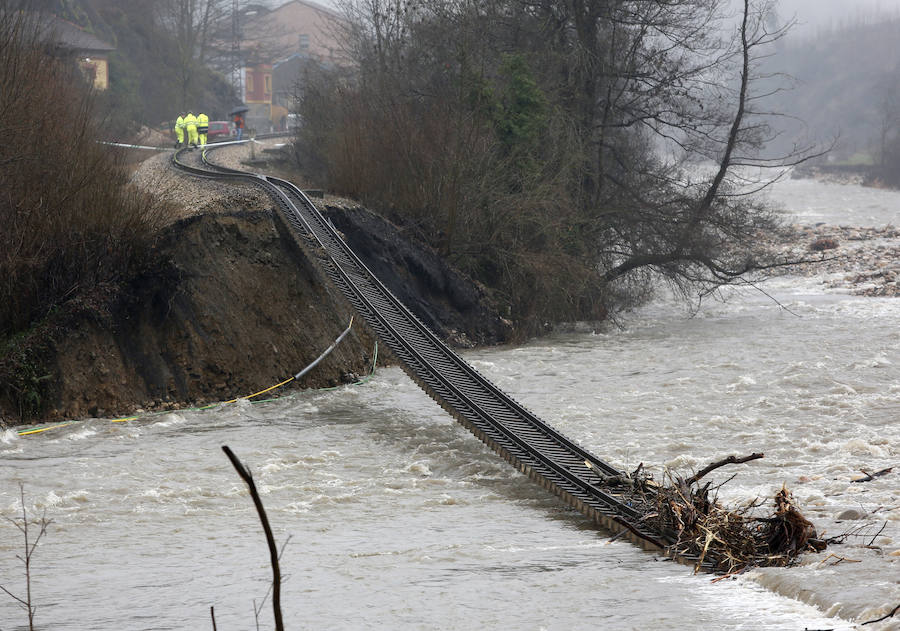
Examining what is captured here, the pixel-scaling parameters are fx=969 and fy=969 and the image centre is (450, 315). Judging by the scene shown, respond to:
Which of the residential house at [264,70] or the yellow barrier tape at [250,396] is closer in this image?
the yellow barrier tape at [250,396]

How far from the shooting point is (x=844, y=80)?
107 metres

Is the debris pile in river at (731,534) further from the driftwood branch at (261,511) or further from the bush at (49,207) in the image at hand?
the bush at (49,207)

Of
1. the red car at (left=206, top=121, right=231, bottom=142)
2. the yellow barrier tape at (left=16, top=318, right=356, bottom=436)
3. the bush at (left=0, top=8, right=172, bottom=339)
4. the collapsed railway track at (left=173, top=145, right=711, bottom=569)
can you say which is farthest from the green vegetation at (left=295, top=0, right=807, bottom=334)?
the red car at (left=206, top=121, right=231, bottom=142)

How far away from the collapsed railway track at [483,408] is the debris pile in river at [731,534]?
6.1 inches

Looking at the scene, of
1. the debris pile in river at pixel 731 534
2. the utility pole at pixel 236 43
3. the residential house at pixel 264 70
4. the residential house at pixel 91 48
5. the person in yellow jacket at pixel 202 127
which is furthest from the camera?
the residential house at pixel 264 70

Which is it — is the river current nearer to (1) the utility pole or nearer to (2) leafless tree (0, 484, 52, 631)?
(2) leafless tree (0, 484, 52, 631)

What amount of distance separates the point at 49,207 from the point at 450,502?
8.23 metres

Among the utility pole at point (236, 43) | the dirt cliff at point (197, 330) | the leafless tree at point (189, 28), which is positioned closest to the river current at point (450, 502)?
the dirt cliff at point (197, 330)

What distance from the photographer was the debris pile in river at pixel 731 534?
27.0ft

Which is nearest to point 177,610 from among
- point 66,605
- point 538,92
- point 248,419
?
point 66,605

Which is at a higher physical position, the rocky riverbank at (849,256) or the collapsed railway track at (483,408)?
the rocky riverbank at (849,256)

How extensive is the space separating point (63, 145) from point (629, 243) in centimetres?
1484

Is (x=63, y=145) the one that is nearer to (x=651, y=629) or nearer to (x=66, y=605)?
(x=66, y=605)

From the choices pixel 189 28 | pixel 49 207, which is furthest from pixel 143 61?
pixel 49 207
